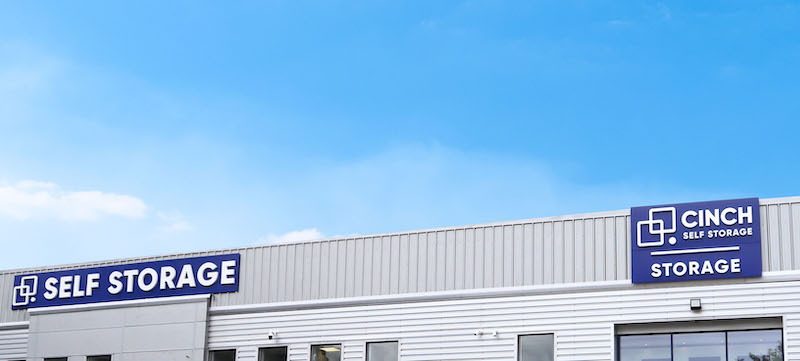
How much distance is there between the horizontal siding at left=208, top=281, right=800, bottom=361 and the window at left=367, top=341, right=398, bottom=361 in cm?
24

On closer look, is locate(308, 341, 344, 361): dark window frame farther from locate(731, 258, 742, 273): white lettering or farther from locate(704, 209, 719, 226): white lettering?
locate(731, 258, 742, 273): white lettering

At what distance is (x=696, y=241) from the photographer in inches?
1128

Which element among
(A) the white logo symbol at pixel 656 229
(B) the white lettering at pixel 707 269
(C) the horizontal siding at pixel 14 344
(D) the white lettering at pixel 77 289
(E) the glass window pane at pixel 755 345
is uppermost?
(A) the white logo symbol at pixel 656 229

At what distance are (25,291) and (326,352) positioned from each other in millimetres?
12244

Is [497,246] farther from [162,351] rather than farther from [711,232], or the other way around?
[162,351]

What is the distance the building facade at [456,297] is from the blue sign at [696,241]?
4 cm

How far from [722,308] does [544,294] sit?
4738 millimetres

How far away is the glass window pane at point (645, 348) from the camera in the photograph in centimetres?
2888

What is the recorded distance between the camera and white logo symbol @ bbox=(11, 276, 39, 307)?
127 ft

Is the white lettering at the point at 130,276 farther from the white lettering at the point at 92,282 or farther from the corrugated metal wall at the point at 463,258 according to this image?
the corrugated metal wall at the point at 463,258

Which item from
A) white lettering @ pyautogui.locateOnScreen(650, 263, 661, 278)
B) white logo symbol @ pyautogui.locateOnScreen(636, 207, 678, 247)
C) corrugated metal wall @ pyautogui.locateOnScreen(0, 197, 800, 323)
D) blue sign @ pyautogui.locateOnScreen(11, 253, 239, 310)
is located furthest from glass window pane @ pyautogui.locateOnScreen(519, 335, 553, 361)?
blue sign @ pyautogui.locateOnScreen(11, 253, 239, 310)

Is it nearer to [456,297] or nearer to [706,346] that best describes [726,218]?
[706,346]

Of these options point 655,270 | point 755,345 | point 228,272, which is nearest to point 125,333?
point 228,272

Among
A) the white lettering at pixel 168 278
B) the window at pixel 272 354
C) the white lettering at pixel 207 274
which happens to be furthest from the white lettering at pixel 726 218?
the white lettering at pixel 168 278
